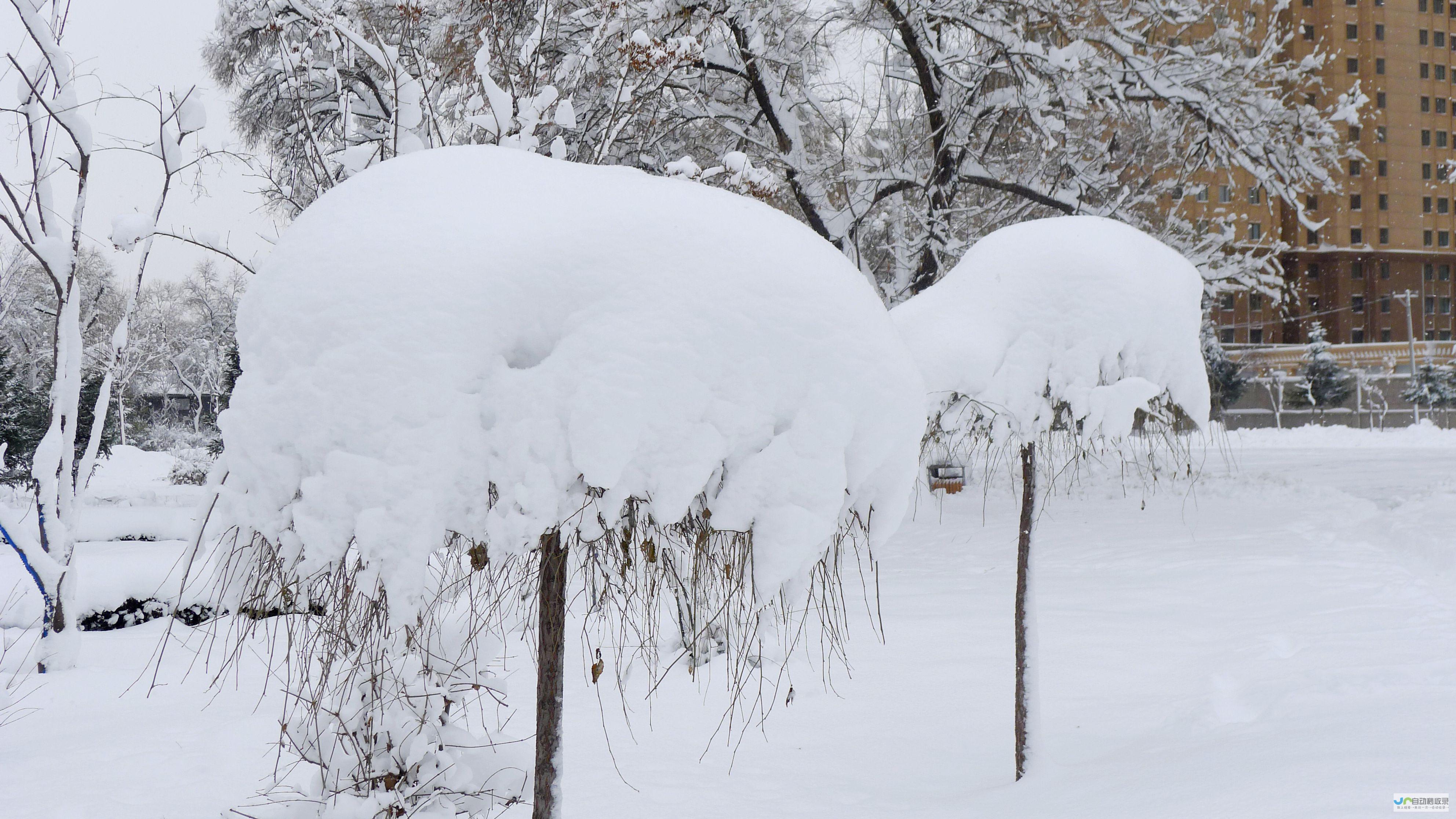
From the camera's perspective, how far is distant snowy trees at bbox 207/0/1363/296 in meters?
7.03

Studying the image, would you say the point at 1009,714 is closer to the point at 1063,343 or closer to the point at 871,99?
the point at 1063,343

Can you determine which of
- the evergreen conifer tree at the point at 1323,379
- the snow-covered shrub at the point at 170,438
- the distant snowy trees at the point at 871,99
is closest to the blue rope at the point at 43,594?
the distant snowy trees at the point at 871,99

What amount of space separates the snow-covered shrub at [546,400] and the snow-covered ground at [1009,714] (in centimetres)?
67

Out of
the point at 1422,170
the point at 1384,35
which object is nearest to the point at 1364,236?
the point at 1422,170

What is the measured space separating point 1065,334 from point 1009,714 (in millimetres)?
2625

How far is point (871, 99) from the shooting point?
11.6m

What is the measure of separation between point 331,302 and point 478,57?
12.6 ft

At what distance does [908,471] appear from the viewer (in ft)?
7.15

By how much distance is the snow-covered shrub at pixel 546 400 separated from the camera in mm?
1888

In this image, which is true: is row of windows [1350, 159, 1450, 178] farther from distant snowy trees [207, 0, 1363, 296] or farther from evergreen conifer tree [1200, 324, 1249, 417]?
distant snowy trees [207, 0, 1363, 296]

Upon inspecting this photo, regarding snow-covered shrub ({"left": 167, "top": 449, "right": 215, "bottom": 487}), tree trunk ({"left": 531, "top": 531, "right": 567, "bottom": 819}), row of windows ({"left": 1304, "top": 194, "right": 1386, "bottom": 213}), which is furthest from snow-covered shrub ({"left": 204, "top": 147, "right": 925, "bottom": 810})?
row of windows ({"left": 1304, "top": 194, "right": 1386, "bottom": 213})

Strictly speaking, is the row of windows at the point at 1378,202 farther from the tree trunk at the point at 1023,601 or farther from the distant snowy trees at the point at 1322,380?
the tree trunk at the point at 1023,601

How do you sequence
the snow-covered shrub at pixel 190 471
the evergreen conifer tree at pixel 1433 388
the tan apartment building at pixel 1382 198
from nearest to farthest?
the snow-covered shrub at pixel 190 471 < the evergreen conifer tree at pixel 1433 388 < the tan apartment building at pixel 1382 198

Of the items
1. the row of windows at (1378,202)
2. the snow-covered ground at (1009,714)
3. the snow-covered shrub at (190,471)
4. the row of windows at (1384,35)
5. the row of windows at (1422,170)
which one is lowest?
the snow-covered ground at (1009,714)
